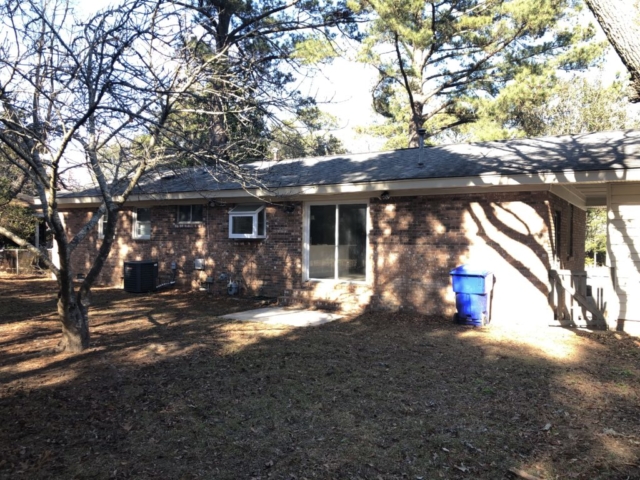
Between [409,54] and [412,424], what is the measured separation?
57.4 feet

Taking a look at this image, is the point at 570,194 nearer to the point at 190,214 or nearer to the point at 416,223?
the point at 416,223

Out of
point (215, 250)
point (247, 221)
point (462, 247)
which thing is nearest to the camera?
point (462, 247)

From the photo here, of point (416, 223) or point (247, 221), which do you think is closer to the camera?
point (416, 223)

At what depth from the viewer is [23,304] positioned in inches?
389

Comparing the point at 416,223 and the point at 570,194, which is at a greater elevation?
the point at 570,194

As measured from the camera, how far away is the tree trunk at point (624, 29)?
Result: 143 inches

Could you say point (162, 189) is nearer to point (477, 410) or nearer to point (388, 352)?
point (388, 352)

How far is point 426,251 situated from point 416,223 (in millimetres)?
567

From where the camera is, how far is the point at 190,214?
40.9 feet

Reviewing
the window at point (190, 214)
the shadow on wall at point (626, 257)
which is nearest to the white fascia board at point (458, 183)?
the shadow on wall at point (626, 257)

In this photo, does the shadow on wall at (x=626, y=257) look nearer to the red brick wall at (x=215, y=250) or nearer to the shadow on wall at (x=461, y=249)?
the shadow on wall at (x=461, y=249)

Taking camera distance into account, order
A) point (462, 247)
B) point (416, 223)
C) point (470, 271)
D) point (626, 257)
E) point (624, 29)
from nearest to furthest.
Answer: point (624, 29) < point (626, 257) < point (470, 271) < point (462, 247) < point (416, 223)

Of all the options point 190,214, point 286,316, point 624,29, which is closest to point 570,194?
point 286,316

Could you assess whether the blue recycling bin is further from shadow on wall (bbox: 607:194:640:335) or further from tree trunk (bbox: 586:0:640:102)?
tree trunk (bbox: 586:0:640:102)
